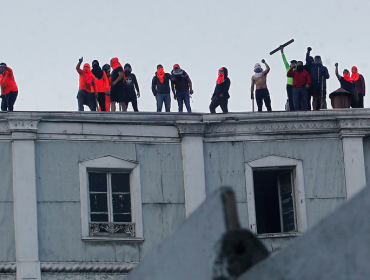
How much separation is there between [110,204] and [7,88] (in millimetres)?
4347

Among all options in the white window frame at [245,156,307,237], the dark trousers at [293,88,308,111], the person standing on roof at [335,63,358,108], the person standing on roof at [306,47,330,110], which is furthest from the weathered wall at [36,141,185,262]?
the person standing on roof at [335,63,358,108]

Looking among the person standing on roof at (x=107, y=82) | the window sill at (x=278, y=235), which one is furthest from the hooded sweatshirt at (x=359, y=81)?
the person standing on roof at (x=107, y=82)

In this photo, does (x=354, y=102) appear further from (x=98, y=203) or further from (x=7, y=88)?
(x=7, y=88)

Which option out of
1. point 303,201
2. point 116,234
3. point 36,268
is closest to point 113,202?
point 116,234

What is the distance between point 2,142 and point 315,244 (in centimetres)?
1693

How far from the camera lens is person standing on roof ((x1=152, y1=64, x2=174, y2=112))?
22.5 metres

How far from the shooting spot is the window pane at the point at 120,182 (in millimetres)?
20000

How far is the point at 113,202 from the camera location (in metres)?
19.8

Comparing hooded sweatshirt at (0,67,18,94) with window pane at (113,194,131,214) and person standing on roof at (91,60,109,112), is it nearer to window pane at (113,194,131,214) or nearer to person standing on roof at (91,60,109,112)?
person standing on roof at (91,60,109,112)

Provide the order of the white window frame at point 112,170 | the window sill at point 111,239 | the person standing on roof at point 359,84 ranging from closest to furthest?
the window sill at point 111,239, the white window frame at point 112,170, the person standing on roof at point 359,84

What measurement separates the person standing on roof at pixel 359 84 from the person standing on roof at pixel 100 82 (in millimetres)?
7651

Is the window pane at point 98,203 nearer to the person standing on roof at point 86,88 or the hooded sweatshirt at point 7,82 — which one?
the person standing on roof at point 86,88

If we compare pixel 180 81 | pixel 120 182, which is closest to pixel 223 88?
pixel 180 81

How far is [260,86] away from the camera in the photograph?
22531 mm
